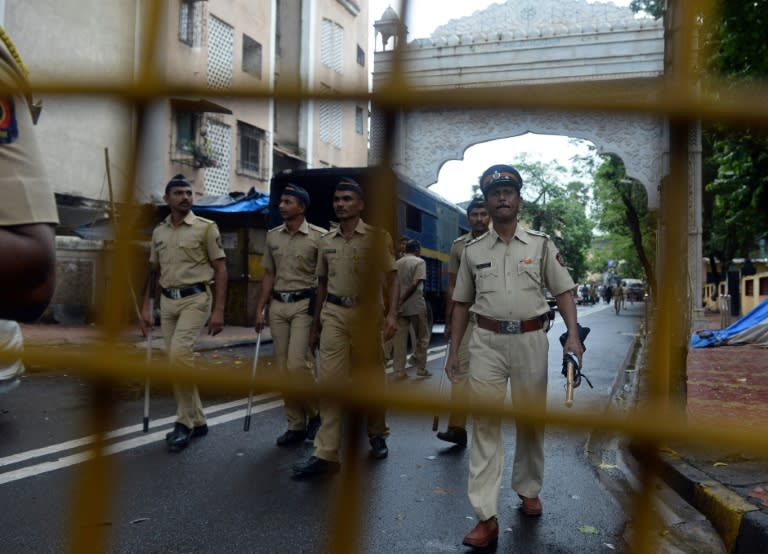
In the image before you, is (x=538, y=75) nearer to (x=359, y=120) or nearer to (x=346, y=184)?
(x=359, y=120)

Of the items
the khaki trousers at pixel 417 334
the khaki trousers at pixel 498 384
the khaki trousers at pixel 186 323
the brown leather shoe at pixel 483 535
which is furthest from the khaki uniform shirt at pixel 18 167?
the khaki trousers at pixel 417 334

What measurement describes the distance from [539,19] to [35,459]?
3.60 metres

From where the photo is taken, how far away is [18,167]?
987 mm

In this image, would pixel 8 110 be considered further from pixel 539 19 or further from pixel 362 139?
pixel 539 19

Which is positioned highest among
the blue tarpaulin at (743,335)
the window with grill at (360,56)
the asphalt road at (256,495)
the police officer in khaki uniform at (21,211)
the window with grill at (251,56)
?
the window with grill at (251,56)

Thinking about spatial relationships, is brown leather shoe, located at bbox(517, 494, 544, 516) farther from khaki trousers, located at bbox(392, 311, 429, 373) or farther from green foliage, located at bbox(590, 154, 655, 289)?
khaki trousers, located at bbox(392, 311, 429, 373)

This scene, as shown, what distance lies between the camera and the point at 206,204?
320cm

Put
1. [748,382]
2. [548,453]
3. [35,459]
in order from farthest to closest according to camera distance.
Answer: [748,382] < [548,453] < [35,459]

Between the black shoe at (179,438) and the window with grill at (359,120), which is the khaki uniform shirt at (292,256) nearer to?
the black shoe at (179,438)

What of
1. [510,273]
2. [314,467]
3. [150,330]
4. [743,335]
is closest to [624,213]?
[150,330]

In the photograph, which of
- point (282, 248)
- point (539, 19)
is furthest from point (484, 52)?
point (282, 248)

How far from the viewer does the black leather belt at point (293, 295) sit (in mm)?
3893

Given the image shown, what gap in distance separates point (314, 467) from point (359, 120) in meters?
2.80

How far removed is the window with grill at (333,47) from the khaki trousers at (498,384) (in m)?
1.29
